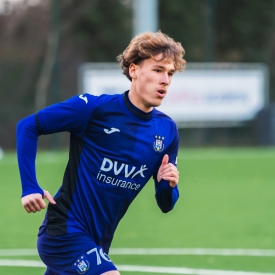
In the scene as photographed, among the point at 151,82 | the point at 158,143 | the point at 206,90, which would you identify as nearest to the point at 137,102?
the point at 151,82

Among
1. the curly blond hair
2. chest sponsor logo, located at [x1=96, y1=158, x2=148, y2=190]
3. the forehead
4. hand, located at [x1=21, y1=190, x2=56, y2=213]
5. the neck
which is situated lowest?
hand, located at [x1=21, y1=190, x2=56, y2=213]

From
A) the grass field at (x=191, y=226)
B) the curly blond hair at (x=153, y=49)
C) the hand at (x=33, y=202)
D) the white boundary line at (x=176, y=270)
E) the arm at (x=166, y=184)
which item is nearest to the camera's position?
the hand at (x=33, y=202)

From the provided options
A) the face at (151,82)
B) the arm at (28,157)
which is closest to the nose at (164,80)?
the face at (151,82)

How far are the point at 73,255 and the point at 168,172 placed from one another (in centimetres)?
75

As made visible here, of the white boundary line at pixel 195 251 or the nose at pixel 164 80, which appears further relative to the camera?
the white boundary line at pixel 195 251

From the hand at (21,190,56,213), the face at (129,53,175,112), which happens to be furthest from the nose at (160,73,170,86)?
the hand at (21,190,56,213)

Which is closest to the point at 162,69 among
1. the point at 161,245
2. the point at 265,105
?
the point at 161,245

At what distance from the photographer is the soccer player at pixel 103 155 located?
4750 mm

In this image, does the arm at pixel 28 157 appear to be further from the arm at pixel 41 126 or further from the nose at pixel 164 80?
the nose at pixel 164 80

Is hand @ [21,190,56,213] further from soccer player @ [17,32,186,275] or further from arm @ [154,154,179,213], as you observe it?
arm @ [154,154,179,213]

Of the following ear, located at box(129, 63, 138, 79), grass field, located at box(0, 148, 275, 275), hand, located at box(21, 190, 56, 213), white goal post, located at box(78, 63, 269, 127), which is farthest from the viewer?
white goal post, located at box(78, 63, 269, 127)

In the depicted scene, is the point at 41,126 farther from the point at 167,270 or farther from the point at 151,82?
the point at 167,270

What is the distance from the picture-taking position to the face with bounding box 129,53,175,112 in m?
4.86

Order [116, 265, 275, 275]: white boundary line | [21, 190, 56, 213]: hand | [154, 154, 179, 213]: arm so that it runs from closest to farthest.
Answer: [21, 190, 56, 213]: hand, [154, 154, 179, 213]: arm, [116, 265, 275, 275]: white boundary line
